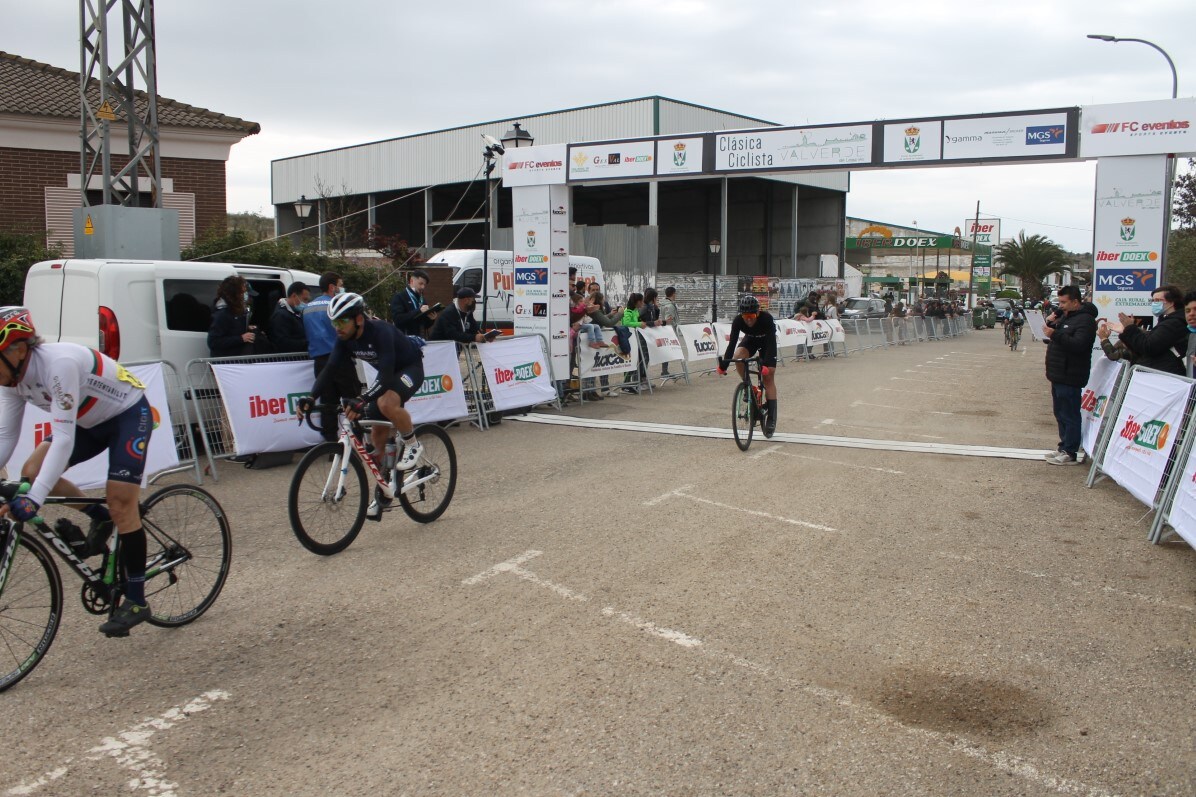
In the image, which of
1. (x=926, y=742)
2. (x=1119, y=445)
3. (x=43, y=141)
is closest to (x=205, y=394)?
(x=926, y=742)

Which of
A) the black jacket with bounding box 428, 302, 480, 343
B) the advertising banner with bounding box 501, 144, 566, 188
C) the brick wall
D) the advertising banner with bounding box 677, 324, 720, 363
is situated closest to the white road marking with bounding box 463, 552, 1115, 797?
the black jacket with bounding box 428, 302, 480, 343

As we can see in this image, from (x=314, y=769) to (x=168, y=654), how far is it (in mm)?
1589

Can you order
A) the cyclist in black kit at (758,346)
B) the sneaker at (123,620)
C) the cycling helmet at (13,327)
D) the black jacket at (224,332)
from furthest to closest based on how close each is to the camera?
the cyclist in black kit at (758,346) < the black jacket at (224,332) < the sneaker at (123,620) < the cycling helmet at (13,327)

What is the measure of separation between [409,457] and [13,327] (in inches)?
122

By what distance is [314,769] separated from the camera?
3.46 metres

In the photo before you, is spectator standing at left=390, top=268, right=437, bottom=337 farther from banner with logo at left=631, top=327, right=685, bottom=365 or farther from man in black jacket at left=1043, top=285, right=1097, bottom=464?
man in black jacket at left=1043, top=285, right=1097, bottom=464

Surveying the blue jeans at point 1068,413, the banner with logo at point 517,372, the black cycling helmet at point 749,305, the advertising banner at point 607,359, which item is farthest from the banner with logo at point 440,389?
the blue jeans at point 1068,413

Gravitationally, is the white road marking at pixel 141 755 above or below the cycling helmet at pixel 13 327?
below

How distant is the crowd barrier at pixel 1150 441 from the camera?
6410 mm

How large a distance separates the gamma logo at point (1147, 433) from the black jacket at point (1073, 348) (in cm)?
119

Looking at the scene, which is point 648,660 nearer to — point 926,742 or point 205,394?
point 926,742

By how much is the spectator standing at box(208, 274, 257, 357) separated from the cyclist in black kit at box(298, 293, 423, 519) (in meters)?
3.03

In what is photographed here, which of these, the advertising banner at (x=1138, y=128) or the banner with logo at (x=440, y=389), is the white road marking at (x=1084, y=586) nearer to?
the banner with logo at (x=440, y=389)

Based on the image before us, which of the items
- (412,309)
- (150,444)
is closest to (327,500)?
(150,444)
